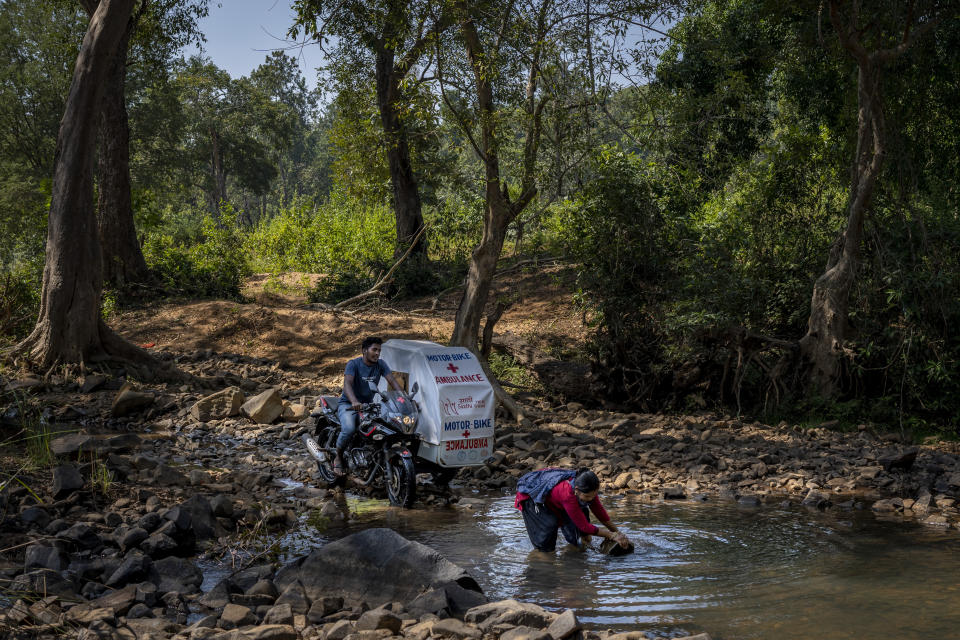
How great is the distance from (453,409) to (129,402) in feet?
24.8

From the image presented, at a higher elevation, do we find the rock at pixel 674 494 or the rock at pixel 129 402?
the rock at pixel 129 402

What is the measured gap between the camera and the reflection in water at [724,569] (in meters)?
5.50

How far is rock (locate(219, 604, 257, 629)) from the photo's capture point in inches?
203

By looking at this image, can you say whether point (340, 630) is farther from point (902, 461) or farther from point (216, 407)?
point (216, 407)

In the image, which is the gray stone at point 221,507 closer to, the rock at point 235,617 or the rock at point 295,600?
the rock at point 295,600

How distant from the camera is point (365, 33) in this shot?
43.0 feet

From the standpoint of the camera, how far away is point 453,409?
347 inches

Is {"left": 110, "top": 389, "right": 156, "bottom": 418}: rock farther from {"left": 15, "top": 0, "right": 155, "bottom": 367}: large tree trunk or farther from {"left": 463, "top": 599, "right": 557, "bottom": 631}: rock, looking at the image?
{"left": 463, "top": 599, "right": 557, "bottom": 631}: rock

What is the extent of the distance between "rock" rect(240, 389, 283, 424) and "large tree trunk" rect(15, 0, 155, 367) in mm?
3969

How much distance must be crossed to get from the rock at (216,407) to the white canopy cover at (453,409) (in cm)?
555

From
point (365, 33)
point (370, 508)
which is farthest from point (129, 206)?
point (370, 508)

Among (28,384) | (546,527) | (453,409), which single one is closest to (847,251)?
(453,409)

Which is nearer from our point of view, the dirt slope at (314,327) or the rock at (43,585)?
the rock at (43,585)

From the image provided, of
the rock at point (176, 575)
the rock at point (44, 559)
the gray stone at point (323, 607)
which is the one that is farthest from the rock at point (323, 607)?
the rock at point (44, 559)
